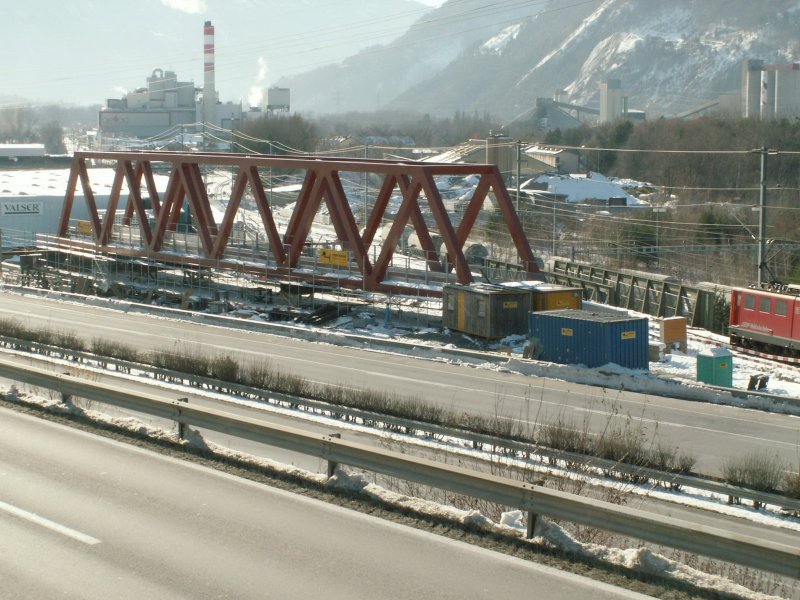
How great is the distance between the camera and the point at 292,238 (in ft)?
148

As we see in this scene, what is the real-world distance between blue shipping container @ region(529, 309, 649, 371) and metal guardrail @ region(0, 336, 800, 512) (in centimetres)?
534

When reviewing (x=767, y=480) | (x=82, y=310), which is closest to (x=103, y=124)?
(x=82, y=310)

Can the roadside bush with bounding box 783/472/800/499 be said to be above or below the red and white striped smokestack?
below

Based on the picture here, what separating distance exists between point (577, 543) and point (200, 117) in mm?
188765

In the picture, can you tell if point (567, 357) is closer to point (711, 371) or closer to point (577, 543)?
point (711, 371)

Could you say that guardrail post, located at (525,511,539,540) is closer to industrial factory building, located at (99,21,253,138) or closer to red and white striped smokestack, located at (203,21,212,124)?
red and white striped smokestack, located at (203,21,212,124)

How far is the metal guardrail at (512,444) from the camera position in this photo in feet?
46.5

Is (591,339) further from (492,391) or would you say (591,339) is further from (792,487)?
(792,487)

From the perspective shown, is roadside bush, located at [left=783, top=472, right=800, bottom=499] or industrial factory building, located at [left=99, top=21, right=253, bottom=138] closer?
roadside bush, located at [left=783, top=472, right=800, bottom=499]

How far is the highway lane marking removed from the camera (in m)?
10.6

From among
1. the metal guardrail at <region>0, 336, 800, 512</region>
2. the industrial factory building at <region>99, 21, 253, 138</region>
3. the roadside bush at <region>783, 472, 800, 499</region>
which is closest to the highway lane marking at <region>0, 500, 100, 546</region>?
the metal guardrail at <region>0, 336, 800, 512</region>

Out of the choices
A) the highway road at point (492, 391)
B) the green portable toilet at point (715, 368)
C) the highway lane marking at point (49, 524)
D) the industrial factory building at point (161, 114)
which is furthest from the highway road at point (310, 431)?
the industrial factory building at point (161, 114)

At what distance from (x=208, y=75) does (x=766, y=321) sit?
510ft

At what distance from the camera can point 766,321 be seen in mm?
38250
